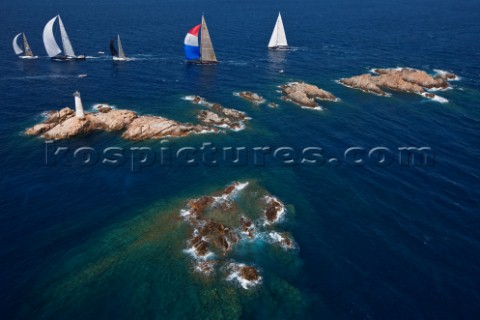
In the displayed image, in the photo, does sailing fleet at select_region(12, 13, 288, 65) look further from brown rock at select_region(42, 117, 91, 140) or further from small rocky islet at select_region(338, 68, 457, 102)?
brown rock at select_region(42, 117, 91, 140)

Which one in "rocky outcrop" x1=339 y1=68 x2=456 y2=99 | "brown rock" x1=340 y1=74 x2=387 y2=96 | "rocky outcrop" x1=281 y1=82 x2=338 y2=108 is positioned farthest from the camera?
"rocky outcrop" x1=339 y1=68 x2=456 y2=99

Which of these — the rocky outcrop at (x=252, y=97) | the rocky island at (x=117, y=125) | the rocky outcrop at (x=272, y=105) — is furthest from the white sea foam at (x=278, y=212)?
the rocky outcrop at (x=252, y=97)

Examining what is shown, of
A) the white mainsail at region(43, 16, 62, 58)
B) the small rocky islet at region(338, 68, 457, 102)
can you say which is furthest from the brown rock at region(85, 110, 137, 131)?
the small rocky islet at region(338, 68, 457, 102)

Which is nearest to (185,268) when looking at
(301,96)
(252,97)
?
(252,97)

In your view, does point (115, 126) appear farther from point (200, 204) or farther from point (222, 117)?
point (200, 204)

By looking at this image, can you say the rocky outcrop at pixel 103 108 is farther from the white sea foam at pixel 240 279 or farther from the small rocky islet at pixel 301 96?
the white sea foam at pixel 240 279

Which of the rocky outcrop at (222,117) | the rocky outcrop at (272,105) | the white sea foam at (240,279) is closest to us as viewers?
the white sea foam at (240,279)

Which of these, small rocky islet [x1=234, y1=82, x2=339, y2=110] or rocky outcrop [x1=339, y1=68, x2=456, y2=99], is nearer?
small rocky islet [x1=234, y1=82, x2=339, y2=110]
